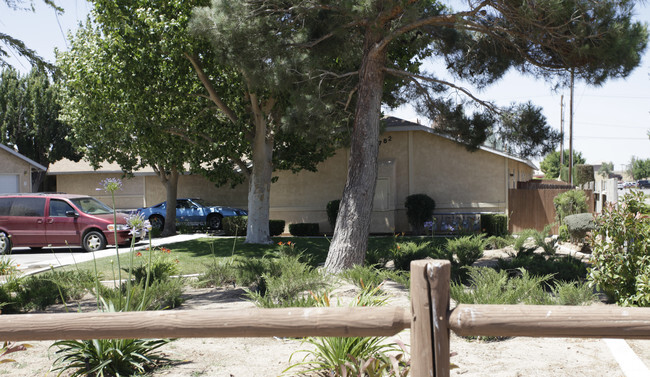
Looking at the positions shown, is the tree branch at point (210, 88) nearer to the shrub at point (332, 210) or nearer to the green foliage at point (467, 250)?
the shrub at point (332, 210)

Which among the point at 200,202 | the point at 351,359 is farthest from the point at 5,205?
the point at 351,359

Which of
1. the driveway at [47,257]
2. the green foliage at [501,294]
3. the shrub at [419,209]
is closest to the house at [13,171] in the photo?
the driveway at [47,257]

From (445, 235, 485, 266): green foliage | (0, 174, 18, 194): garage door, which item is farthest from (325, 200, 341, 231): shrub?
(0, 174, 18, 194): garage door

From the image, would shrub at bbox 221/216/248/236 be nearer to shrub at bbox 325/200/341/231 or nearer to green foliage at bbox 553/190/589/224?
shrub at bbox 325/200/341/231

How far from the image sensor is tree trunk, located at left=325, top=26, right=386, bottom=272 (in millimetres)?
9984

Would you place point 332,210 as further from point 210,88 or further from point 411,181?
point 210,88

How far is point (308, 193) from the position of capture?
2241cm

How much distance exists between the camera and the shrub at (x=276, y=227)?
70.1 feet

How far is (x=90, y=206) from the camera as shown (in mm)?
16906

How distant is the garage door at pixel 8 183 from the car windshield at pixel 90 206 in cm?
1032

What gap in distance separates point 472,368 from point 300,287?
292 cm

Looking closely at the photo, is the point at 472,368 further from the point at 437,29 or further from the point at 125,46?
the point at 125,46

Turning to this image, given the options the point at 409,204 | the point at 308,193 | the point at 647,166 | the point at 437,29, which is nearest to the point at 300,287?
the point at 437,29

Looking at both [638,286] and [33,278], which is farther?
[33,278]
